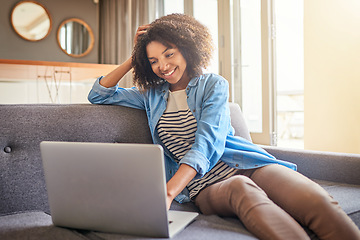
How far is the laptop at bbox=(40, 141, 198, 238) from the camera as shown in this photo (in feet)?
2.68

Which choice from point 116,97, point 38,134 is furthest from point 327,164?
point 38,134

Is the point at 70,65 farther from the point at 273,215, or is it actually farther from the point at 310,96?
the point at 273,215

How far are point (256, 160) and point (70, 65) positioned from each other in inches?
146

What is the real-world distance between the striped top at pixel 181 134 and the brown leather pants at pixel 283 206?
0.10 m

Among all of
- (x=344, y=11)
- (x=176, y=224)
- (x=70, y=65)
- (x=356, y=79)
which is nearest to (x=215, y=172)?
(x=176, y=224)

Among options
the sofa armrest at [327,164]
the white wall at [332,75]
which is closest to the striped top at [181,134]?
the sofa armrest at [327,164]

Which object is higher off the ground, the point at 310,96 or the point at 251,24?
the point at 251,24

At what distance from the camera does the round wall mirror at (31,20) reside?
5.65 meters

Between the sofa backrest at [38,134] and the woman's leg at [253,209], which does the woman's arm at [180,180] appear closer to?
the woman's leg at [253,209]

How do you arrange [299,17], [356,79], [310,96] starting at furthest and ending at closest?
[299,17] < [310,96] < [356,79]

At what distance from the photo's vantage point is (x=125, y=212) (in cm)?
86

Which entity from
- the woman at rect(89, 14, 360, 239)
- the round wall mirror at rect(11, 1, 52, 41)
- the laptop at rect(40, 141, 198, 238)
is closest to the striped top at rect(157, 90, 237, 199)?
the woman at rect(89, 14, 360, 239)

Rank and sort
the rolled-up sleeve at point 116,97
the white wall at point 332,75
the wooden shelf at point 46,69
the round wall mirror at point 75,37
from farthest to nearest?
the round wall mirror at point 75,37, the wooden shelf at point 46,69, the white wall at point 332,75, the rolled-up sleeve at point 116,97

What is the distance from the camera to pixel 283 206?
3.50ft
